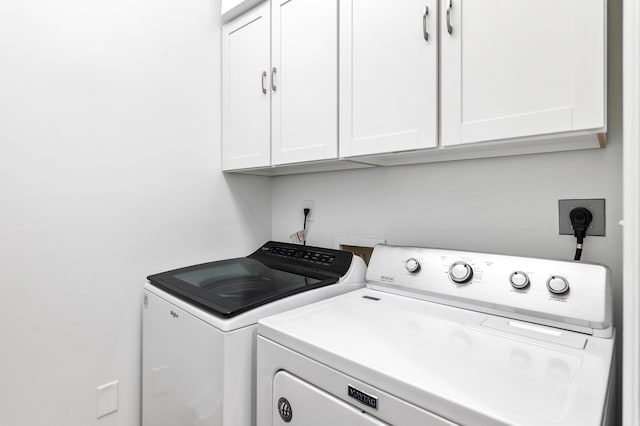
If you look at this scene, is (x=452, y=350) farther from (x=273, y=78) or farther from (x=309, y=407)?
(x=273, y=78)

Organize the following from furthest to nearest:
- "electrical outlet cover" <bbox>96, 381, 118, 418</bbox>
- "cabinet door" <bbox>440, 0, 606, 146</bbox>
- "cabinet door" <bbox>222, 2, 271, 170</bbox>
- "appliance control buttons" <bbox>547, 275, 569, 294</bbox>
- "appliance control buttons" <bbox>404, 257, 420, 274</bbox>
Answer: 1. "cabinet door" <bbox>222, 2, 271, 170</bbox>
2. "electrical outlet cover" <bbox>96, 381, 118, 418</bbox>
3. "appliance control buttons" <bbox>404, 257, 420, 274</bbox>
4. "appliance control buttons" <bbox>547, 275, 569, 294</bbox>
5. "cabinet door" <bbox>440, 0, 606, 146</bbox>

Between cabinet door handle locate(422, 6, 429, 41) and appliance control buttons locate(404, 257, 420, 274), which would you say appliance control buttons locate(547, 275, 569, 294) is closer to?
appliance control buttons locate(404, 257, 420, 274)

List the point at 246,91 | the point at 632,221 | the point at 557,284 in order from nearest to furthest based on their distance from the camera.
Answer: the point at 632,221 → the point at 557,284 → the point at 246,91

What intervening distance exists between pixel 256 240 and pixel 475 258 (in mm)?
1288

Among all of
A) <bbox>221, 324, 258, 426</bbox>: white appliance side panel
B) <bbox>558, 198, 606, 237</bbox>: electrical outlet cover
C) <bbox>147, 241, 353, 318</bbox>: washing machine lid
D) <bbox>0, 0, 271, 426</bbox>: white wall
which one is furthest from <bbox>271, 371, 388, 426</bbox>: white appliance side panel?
<bbox>0, 0, 271, 426</bbox>: white wall

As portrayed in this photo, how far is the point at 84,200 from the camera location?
54.5 inches

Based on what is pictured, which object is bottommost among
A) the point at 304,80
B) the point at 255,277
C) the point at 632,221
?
the point at 255,277

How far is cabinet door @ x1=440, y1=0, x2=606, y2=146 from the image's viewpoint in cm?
81

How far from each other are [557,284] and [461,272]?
261 mm

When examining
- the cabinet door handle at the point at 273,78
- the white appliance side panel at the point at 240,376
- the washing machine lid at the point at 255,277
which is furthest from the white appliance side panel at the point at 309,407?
the cabinet door handle at the point at 273,78

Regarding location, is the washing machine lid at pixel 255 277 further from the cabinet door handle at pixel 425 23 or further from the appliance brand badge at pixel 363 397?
the cabinet door handle at pixel 425 23

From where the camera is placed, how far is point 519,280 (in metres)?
0.99

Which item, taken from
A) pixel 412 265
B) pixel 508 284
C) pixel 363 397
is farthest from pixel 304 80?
pixel 363 397

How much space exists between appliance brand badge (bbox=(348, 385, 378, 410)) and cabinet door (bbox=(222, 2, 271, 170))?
1.10 metres
